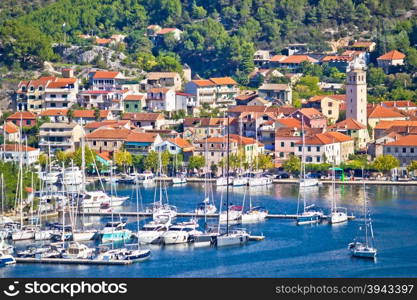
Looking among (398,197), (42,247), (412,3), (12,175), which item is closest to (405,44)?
(412,3)

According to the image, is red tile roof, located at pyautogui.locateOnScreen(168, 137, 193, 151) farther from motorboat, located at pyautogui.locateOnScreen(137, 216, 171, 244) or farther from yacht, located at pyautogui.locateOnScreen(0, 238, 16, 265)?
yacht, located at pyautogui.locateOnScreen(0, 238, 16, 265)

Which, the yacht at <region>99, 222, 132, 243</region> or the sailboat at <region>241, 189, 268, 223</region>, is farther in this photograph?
the sailboat at <region>241, 189, 268, 223</region>

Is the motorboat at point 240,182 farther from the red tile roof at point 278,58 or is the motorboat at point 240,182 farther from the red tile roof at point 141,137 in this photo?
the red tile roof at point 278,58

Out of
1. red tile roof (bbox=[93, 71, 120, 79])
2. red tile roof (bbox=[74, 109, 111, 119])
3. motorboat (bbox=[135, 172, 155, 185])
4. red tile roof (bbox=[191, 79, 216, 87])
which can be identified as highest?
red tile roof (bbox=[93, 71, 120, 79])

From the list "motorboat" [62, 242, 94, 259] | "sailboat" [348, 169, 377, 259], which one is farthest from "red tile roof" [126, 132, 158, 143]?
"motorboat" [62, 242, 94, 259]

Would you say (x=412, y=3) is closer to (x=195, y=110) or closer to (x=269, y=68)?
(x=269, y=68)

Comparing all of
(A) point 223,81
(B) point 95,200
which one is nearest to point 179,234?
(B) point 95,200
